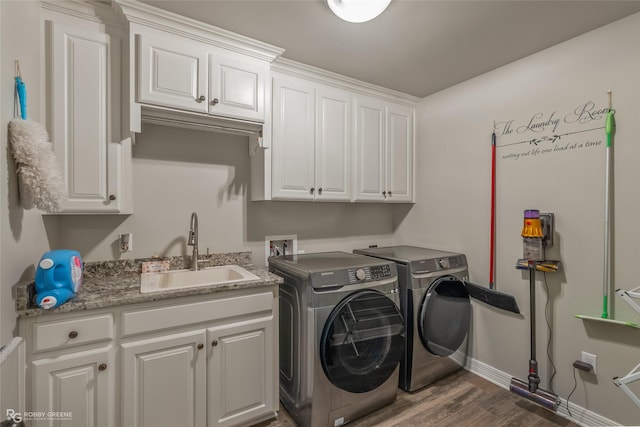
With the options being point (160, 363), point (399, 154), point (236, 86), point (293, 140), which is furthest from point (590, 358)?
point (236, 86)

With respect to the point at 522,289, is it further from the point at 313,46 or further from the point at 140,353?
the point at 140,353

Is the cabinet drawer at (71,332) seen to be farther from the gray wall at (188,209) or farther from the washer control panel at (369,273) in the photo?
the washer control panel at (369,273)

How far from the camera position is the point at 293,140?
2.13m

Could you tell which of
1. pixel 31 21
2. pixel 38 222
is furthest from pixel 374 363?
pixel 31 21

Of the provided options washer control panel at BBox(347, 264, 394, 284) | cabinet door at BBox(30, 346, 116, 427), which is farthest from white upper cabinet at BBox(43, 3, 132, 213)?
washer control panel at BBox(347, 264, 394, 284)

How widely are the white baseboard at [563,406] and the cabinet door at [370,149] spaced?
1562mm

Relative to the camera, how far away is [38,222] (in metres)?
1.42

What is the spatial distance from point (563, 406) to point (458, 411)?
65cm

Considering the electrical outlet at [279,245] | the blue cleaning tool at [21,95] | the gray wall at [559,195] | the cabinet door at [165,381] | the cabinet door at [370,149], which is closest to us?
the blue cleaning tool at [21,95]

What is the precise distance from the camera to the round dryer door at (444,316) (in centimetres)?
207

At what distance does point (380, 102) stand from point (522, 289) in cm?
185

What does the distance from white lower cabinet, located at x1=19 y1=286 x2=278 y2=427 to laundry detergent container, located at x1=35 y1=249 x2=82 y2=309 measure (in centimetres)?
9

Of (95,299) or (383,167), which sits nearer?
(95,299)

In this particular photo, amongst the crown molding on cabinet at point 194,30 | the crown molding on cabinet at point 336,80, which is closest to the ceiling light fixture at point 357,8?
the crown molding on cabinet at point 194,30
